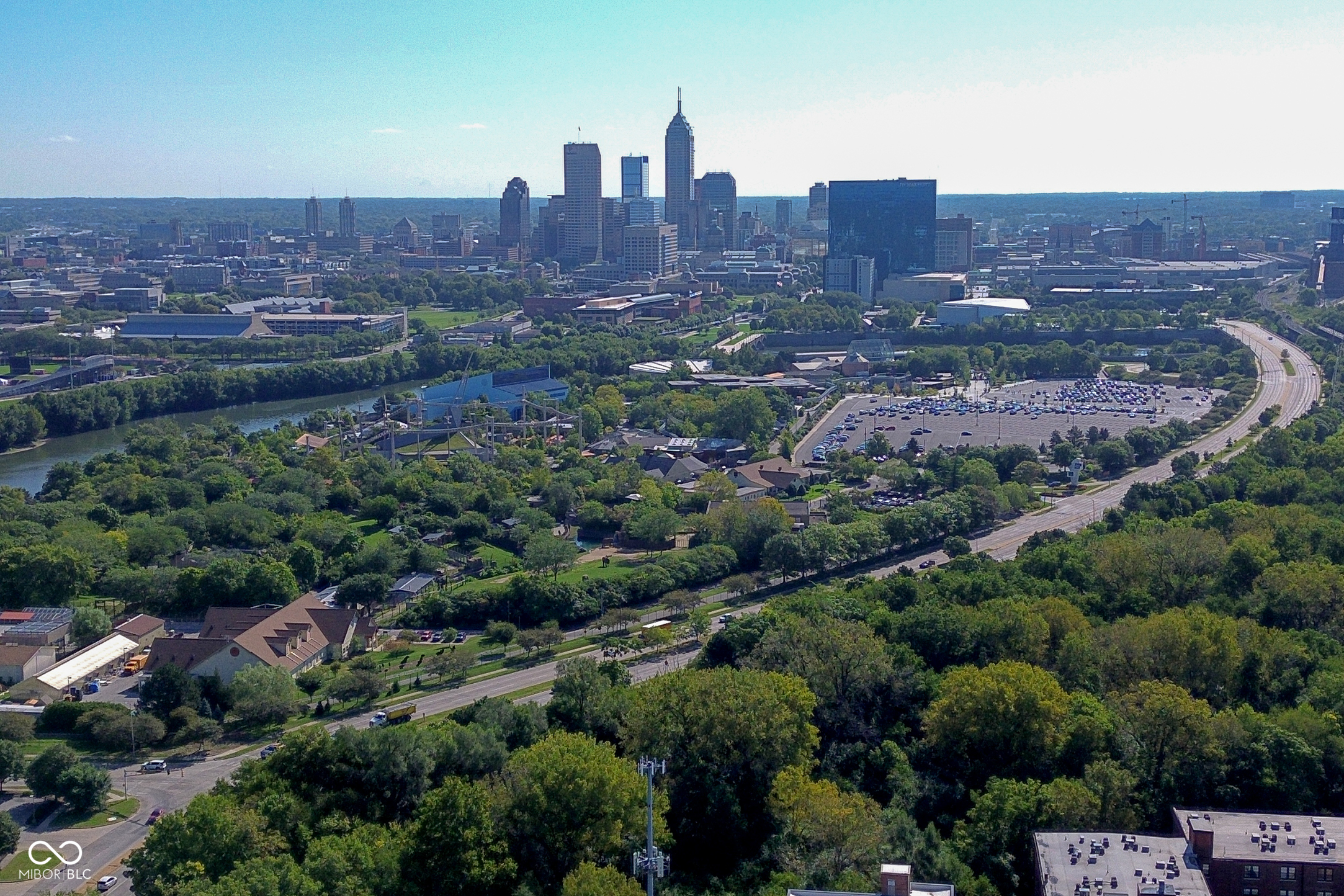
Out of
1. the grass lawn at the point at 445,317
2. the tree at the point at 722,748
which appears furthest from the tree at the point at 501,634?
the grass lawn at the point at 445,317

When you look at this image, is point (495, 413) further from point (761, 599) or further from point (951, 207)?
point (951, 207)

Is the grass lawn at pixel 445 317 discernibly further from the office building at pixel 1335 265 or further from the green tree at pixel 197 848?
the green tree at pixel 197 848

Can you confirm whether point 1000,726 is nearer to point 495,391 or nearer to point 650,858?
point 650,858

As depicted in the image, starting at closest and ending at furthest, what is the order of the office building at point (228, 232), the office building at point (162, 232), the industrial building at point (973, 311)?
the industrial building at point (973, 311)
the office building at point (162, 232)
the office building at point (228, 232)

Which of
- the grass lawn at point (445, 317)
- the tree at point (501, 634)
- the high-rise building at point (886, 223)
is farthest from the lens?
the high-rise building at point (886, 223)

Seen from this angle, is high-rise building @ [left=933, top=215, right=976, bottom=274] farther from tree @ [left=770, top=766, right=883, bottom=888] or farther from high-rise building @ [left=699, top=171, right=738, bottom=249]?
tree @ [left=770, top=766, right=883, bottom=888]

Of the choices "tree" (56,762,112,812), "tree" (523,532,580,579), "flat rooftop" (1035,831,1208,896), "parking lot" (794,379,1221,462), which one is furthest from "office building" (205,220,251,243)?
"flat rooftop" (1035,831,1208,896)

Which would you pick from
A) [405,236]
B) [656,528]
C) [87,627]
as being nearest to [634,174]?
[405,236]
